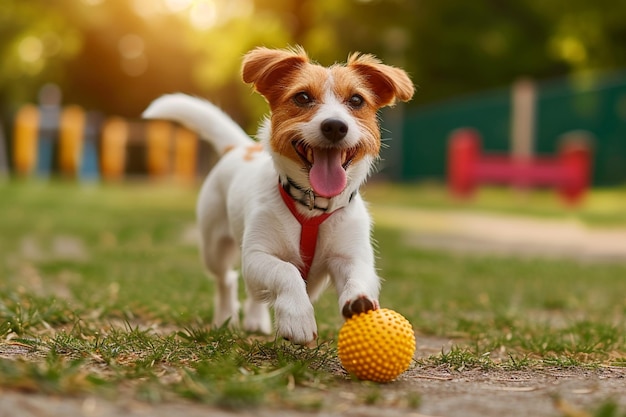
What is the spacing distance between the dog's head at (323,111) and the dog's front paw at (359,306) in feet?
1.67

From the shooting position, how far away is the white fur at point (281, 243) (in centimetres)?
360

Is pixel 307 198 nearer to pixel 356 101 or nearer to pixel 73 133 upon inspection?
pixel 356 101

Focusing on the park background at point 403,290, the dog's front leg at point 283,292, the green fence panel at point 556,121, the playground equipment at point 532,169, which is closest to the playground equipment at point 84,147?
the park background at point 403,290

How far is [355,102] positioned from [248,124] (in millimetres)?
39748

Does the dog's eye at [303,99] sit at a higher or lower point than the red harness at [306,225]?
higher

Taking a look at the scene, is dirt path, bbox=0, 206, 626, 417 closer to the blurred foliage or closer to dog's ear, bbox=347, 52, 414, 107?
dog's ear, bbox=347, 52, 414, 107

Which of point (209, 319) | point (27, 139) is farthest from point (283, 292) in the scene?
point (27, 139)

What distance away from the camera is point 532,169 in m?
20.1

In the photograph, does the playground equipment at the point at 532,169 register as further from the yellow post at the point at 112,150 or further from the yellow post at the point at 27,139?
the yellow post at the point at 27,139

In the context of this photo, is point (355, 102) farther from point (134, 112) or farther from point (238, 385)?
point (134, 112)

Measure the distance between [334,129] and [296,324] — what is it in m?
0.84

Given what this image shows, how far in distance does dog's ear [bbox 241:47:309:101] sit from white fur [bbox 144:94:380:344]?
220 mm

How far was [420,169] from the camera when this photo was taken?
99.3 ft

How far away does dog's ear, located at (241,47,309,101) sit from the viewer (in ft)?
13.3
